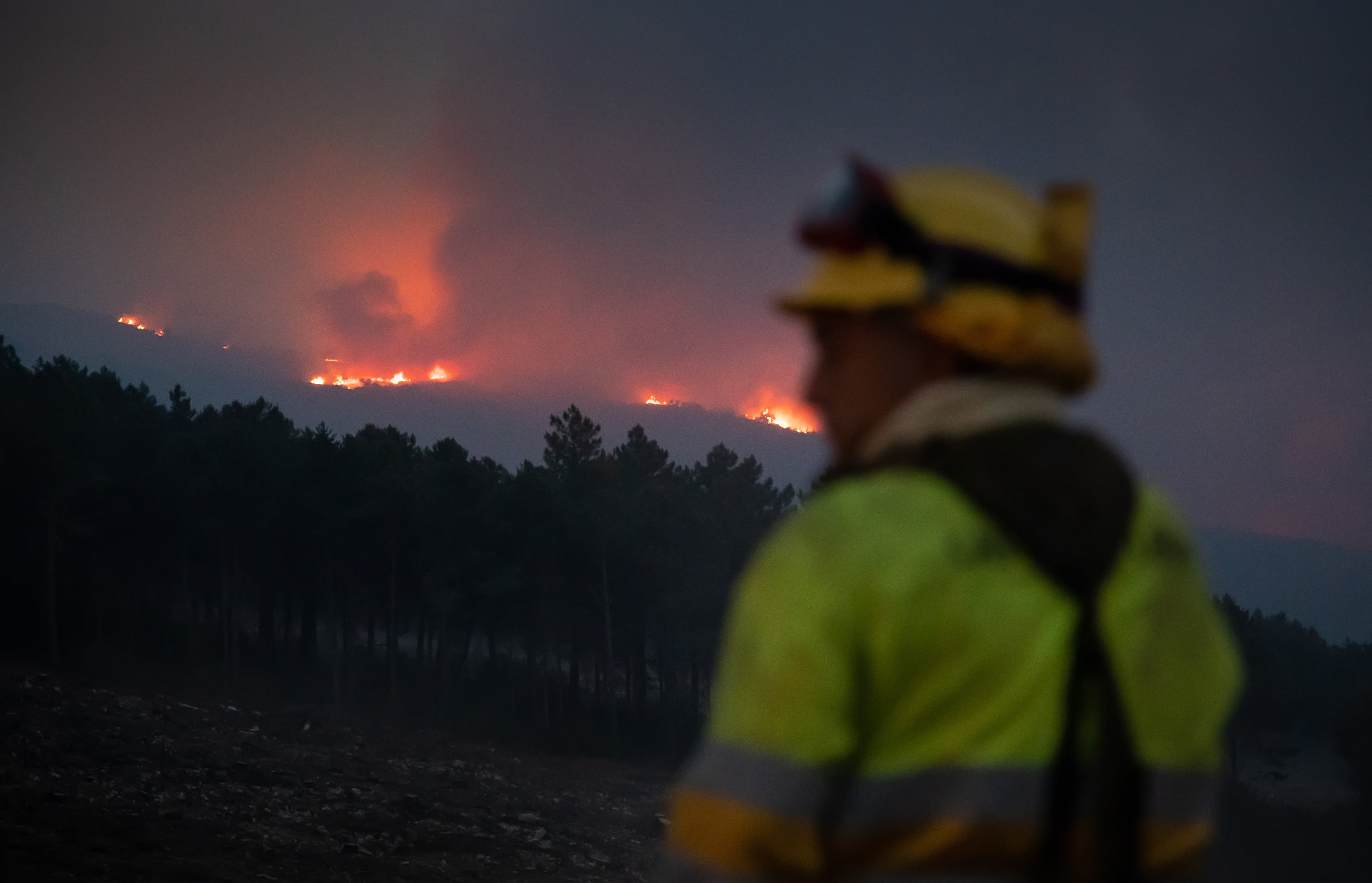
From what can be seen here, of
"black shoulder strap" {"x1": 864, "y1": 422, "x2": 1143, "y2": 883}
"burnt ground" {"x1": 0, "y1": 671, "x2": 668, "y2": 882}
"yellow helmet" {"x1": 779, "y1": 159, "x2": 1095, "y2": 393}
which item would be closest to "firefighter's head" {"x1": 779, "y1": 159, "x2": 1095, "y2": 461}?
"yellow helmet" {"x1": 779, "y1": 159, "x2": 1095, "y2": 393}

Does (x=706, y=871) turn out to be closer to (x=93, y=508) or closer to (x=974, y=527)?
(x=974, y=527)

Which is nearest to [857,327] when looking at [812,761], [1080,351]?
[1080,351]

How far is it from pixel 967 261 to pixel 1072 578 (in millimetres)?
546

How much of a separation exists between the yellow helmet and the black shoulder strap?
8.4 inches

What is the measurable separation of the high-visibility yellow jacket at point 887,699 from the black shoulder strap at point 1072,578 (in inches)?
0.7

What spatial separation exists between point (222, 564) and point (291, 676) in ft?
25.3

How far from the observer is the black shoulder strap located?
58.6 inches

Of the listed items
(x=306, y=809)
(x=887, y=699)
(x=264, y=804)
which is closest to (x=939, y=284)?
(x=887, y=699)

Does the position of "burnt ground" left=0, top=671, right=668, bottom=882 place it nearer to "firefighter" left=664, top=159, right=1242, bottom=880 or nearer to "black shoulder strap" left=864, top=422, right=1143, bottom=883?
"firefighter" left=664, top=159, right=1242, bottom=880

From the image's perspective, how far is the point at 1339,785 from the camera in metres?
42.3

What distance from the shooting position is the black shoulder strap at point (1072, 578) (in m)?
1.49

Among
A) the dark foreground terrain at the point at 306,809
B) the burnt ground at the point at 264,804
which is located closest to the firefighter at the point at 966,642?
the dark foreground terrain at the point at 306,809

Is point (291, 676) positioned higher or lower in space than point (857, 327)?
lower

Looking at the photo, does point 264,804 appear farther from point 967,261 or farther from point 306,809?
point 967,261
